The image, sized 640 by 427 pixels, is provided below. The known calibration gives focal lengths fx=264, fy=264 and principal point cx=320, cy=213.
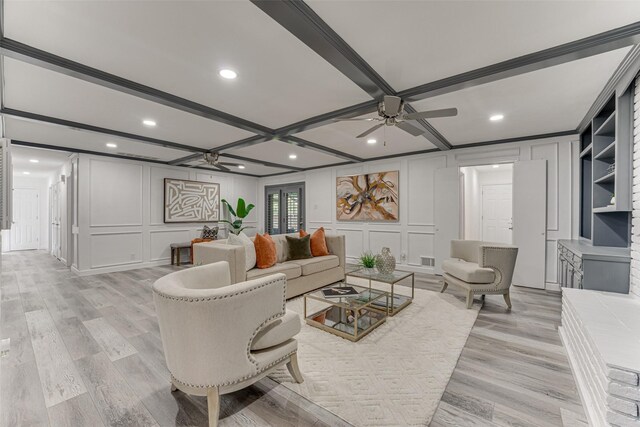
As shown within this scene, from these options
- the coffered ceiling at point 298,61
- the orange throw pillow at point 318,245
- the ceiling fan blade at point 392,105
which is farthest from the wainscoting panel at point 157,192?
the ceiling fan blade at point 392,105

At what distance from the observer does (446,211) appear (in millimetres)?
5090

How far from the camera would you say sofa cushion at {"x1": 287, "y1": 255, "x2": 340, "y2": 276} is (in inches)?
153

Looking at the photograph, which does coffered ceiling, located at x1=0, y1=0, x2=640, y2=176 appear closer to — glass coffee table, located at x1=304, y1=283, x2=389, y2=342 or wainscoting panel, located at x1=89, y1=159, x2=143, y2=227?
wainscoting panel, located at x1=89, y1=159, x2=143, y2=227

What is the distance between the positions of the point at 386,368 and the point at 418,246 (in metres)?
3.78

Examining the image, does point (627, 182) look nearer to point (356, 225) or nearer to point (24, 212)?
point (356, 225)

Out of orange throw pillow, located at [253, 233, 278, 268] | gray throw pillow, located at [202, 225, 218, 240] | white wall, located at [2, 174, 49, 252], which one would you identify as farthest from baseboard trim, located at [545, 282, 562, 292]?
white wall, located at [2, 174, 49, 252]

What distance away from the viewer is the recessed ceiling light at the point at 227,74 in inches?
92.7

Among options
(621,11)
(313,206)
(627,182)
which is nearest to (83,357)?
(621,11)

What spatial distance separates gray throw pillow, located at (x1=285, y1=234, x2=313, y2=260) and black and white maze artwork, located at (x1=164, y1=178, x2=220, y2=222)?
374 centimetres

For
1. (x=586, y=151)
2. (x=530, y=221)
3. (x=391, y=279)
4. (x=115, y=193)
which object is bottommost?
(x=391, y=279)

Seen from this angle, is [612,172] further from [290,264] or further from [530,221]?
[290,264]

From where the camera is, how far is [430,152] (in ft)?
17.4

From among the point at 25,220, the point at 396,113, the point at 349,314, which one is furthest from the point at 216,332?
the point at 25,220

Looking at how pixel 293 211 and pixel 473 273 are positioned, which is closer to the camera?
pixel 473 273
